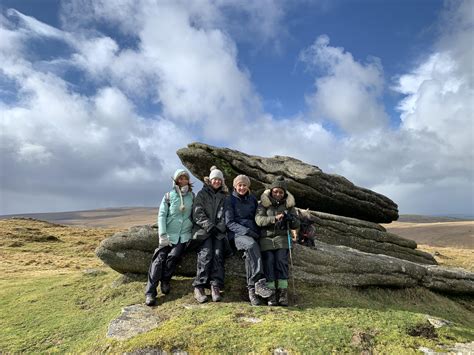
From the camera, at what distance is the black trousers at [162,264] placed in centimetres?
1408

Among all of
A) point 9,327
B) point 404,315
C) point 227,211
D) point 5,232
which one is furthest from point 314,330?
point 5,232

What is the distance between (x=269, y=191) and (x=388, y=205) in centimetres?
1739

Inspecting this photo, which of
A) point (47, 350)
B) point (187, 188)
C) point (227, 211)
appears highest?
point (187, 188)

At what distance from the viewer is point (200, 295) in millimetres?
13492

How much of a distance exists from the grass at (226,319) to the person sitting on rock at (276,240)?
3.27ft

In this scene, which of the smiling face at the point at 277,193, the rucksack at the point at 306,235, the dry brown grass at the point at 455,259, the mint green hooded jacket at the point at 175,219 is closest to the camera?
the smiling face at the point at 277,193

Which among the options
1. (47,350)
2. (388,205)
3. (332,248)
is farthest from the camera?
(388,205)

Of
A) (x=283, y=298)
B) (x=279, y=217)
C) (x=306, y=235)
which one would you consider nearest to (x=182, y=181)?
(x=279, y=217)

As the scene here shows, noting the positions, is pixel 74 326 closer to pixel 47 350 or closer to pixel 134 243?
pixel 47 350

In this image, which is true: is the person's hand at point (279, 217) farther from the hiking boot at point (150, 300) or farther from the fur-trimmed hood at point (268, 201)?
the hiking boot at point (150, 300)

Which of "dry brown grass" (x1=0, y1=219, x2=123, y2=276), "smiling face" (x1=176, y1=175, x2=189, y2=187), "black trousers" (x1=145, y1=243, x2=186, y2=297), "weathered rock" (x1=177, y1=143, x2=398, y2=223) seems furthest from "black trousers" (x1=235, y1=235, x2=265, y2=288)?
"dry brown grass" (x1=0, y1=219, x2=123, y2=276)

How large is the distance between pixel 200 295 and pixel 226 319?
2.22m

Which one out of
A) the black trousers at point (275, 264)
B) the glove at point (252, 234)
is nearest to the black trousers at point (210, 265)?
the glove at point (252, 234)

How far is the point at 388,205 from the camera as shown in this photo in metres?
28.2
